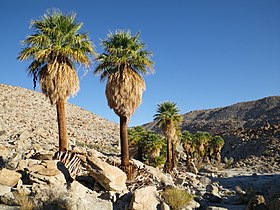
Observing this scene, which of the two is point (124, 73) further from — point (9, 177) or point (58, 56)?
point (9, 177)

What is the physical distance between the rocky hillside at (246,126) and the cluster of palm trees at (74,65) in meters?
46.9

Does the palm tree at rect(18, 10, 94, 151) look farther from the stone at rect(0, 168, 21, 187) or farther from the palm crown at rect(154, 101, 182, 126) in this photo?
the palm crown at rect(154, 101, 182, 126)

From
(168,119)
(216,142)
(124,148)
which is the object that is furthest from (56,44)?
(216,142)

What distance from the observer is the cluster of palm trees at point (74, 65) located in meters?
18.0

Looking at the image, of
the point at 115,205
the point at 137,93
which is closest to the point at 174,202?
the point at 115,205

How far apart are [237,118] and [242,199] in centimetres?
11400

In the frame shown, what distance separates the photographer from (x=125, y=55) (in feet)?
64.7

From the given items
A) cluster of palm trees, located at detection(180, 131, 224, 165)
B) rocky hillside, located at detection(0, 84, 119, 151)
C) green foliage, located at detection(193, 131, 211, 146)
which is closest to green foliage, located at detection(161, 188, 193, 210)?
rocky hillside, located at detection(0, 84, 119, 151)

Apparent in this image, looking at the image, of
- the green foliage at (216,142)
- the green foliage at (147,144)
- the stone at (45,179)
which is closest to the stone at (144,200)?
the stone at (45,179)

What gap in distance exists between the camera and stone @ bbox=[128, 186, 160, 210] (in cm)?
1305

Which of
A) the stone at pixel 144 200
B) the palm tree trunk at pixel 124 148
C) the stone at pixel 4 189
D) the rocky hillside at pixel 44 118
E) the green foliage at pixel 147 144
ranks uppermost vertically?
the rocky hillside at pixel 44 118

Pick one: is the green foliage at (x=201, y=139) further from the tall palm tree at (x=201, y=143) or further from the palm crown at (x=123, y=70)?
the palm crown at (x=123, y=70)

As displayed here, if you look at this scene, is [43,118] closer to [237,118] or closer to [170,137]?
[170,137]

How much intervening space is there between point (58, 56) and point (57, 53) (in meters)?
0.32
